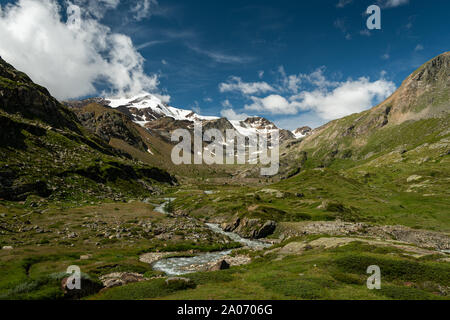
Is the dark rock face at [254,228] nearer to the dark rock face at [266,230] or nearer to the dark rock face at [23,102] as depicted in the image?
the dark rock face at [266,230]

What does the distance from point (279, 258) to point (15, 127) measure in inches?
6042

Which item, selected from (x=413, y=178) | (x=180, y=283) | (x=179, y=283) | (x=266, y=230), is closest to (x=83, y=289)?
(x=179, y=283)

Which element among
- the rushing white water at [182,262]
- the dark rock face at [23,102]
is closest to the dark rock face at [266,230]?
the rushing white water at [182,262]

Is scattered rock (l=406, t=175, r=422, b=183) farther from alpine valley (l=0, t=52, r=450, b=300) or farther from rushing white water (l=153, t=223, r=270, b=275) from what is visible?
rushing white water (l=153, t=223, r=270, b=275)

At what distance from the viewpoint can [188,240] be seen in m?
67.5

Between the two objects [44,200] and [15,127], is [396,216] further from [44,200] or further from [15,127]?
[15,127]

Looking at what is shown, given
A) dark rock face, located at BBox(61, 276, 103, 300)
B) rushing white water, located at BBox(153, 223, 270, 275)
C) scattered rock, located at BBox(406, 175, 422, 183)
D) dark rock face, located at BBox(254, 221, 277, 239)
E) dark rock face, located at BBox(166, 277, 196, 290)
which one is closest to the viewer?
dark rock face, located at BBox(61, 276, 103, 300)

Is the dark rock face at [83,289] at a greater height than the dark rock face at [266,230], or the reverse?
the dark rock face at [83,289]

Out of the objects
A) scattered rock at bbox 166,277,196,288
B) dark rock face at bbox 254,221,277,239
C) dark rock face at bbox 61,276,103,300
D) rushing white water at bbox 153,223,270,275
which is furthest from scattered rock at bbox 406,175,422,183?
dark rock face at bbox 61,276,103,300

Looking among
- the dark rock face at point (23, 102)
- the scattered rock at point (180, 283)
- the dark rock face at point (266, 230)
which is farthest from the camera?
the dark rock face at point (23, 102)

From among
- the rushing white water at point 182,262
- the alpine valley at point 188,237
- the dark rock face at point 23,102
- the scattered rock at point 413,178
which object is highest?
the dark rock face at point 23,102

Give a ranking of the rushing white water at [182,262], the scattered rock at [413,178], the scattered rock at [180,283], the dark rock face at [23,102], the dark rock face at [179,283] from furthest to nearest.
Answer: the scattered rock at [413,178] → the dark rock face at [23,102] → the rushing white water at [182,262] → the scattered rock at [180,283] → the dark rock face at [179,283]
